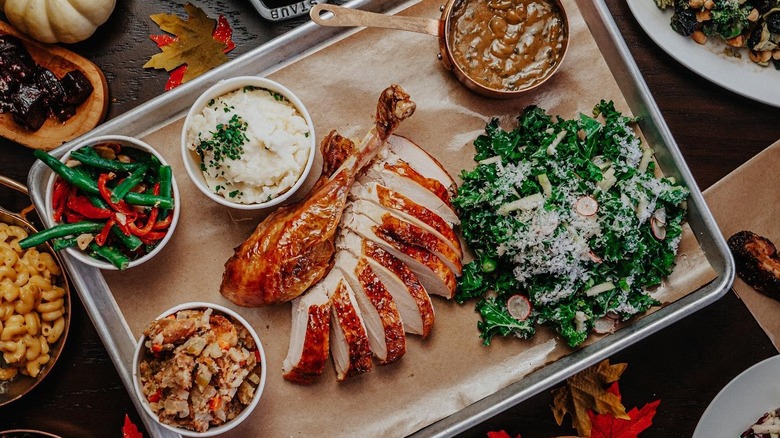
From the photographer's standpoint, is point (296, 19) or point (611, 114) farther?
point (296, 19)

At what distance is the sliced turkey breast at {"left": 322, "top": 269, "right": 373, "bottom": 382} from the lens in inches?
141

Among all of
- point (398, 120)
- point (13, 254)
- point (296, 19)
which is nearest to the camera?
point (398, 120)

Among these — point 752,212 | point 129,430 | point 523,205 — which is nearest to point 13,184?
point 129,430

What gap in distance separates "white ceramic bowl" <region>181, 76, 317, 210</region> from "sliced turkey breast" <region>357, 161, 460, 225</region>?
1.16 ft

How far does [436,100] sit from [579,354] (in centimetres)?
174

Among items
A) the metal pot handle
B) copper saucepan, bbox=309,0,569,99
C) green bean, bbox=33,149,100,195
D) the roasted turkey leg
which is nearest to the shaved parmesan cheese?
copper saucepan, bbox=309,0,569,99

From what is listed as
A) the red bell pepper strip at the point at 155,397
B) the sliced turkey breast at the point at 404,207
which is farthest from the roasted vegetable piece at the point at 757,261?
the red bell pepper strip at the point at 155,397

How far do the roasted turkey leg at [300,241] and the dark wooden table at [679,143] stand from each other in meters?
1.19

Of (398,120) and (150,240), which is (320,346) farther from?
(398,120)

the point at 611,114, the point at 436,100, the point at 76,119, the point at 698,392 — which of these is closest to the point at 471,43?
the point at 436,100

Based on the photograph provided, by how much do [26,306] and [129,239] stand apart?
0.89m

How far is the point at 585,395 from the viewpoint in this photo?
416cm

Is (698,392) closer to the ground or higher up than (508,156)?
closer to the ground

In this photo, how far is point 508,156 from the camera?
12.6ft
